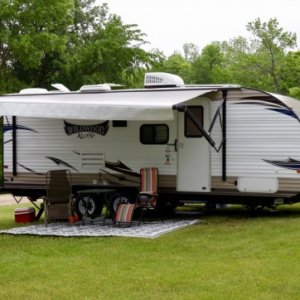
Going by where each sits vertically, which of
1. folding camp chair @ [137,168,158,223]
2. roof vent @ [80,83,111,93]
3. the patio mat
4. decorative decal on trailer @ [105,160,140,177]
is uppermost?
roof vent @ [80,83,111,93]

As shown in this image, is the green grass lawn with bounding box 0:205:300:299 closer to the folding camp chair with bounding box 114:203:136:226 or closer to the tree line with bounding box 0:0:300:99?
the folding camp chair with bounding box 114:203:136:226

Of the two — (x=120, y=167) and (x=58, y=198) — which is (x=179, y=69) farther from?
(x=58, y=198)

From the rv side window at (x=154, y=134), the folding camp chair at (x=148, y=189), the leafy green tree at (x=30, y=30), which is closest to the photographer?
the folding camp chair at (x=148, y=189)

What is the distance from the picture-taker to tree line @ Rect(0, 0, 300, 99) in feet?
84.3

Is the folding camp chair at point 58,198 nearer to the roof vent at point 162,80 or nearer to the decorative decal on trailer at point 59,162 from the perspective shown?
the decorative decal on trailer at point 59,162

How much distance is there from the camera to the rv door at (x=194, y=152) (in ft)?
39.3

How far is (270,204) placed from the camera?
11844 millimetres

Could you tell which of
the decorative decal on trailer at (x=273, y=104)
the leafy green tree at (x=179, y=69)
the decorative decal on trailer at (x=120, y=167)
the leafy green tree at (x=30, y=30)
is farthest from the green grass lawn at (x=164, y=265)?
the leafy green tree at (x=179, y=69)

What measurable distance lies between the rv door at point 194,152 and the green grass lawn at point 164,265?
133cm

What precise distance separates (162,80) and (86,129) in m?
1.88

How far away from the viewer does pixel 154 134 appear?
12484mm

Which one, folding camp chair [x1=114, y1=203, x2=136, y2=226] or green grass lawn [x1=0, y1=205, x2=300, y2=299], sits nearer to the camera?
green grass lawn [x1=0, y1=205, x2=300, y2=299]

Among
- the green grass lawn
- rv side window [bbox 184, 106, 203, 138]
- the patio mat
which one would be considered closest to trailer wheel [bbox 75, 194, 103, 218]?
the patio mat

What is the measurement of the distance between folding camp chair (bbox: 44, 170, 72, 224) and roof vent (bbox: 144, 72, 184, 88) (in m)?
2.43
